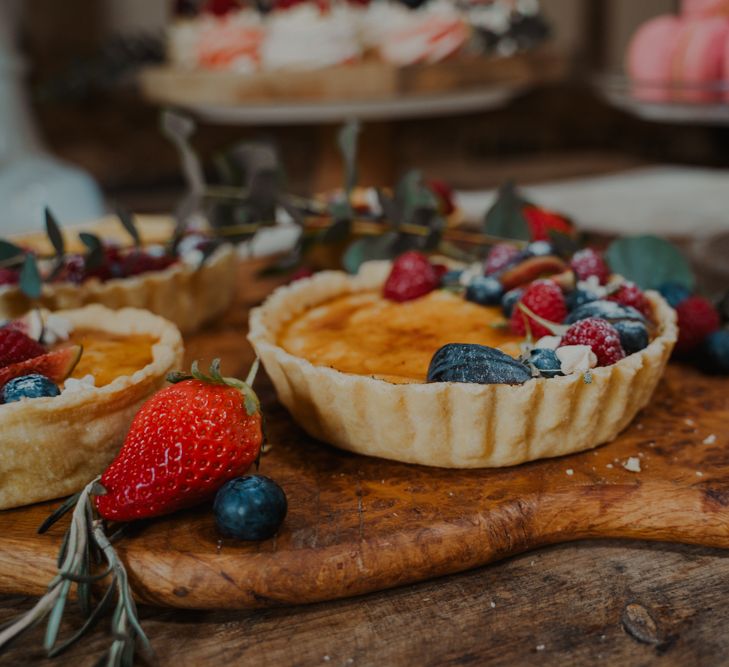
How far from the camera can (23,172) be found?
458cm

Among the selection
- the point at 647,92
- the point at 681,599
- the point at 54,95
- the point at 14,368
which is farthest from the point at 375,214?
the point at 54,95

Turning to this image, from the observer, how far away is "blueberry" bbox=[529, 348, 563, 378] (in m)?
1.78

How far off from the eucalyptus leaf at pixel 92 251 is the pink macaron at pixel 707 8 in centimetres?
251

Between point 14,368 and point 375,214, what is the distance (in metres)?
1.35

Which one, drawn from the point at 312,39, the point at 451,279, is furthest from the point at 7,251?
the point at 312,39

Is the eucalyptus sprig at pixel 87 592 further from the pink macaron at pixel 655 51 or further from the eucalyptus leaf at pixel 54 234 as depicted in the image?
the pink macaron at pixel 655 51

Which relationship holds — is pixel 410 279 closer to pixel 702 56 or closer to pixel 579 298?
pixel 579 298

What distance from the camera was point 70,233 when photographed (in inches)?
126

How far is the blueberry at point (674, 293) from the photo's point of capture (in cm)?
234

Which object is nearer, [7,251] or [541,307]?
[541,307]

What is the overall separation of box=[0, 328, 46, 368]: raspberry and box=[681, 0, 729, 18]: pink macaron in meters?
2.86

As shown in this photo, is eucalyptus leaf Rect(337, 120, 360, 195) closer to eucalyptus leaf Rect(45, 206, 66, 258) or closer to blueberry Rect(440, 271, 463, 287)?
blueberry Rect(440, 271, 463, 287)

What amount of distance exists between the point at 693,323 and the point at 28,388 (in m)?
1.59

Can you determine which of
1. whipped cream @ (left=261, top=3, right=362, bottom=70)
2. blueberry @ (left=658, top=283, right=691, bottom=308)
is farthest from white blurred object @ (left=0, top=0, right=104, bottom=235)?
blueberry @ (left=658, top=283, right=691, bottom=308)
